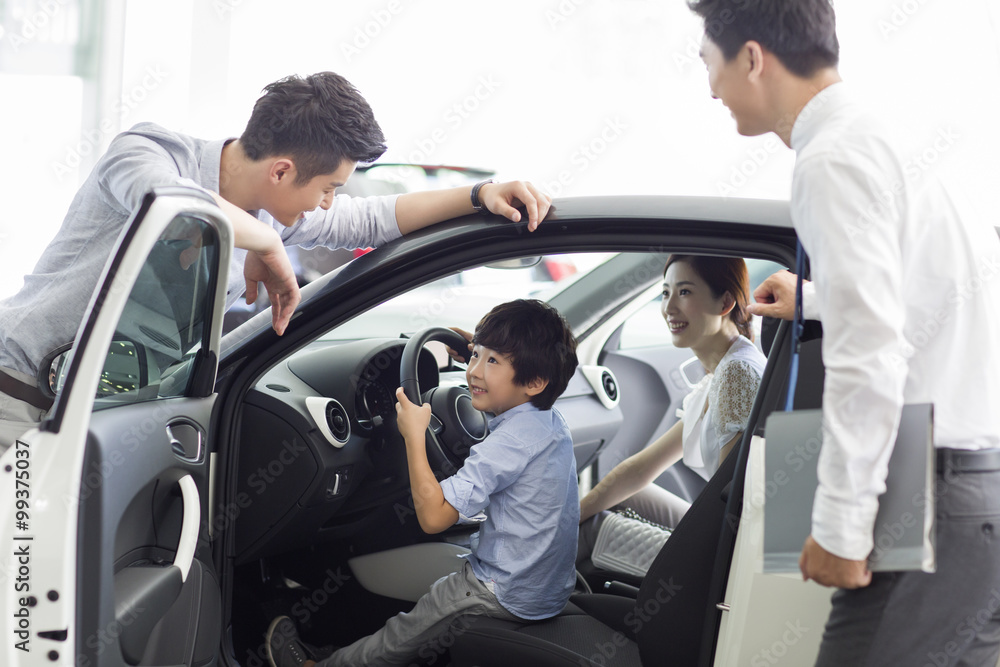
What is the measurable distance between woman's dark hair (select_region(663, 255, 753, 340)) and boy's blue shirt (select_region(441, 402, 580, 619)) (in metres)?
0.52

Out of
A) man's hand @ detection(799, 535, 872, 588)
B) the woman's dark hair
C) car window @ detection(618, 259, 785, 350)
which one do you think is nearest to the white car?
man's hand @ detection(799, 535, 872, 588)

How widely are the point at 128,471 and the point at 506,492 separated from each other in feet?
2.55

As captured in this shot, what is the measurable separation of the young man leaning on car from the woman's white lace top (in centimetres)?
63

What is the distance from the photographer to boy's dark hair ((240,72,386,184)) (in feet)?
5.08

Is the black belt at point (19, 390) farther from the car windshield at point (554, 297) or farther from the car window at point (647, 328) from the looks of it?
the car window at point (647, 328)

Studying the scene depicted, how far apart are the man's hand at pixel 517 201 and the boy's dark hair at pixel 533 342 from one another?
35 centimetres

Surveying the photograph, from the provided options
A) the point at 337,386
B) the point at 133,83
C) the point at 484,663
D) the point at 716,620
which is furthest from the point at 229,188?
the point at 133,83

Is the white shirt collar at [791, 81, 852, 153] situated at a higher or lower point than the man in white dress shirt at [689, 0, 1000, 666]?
higher
